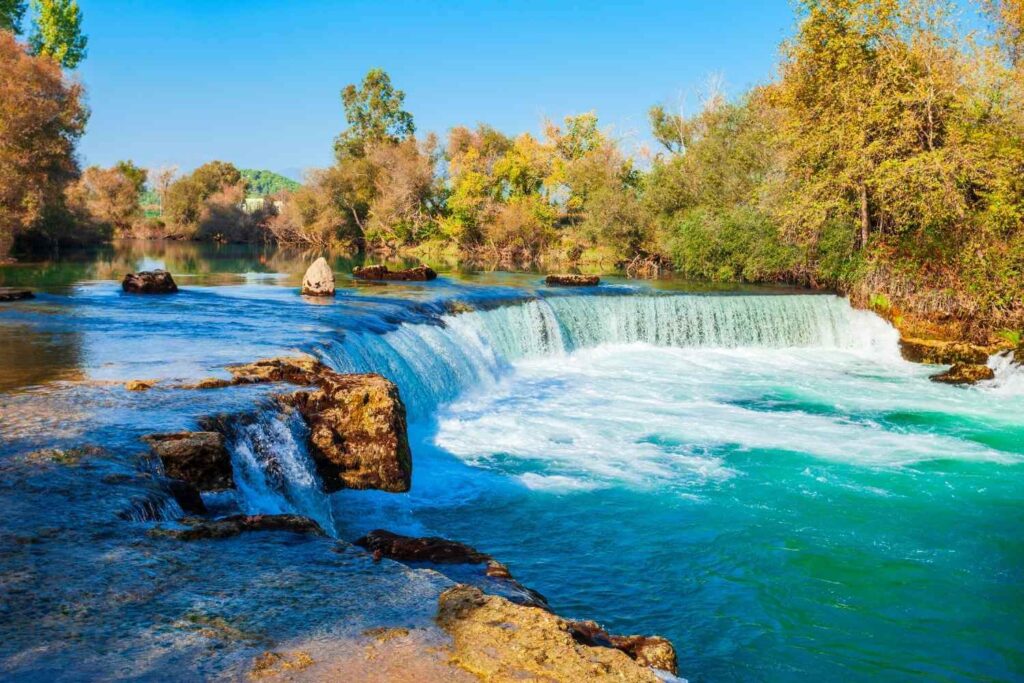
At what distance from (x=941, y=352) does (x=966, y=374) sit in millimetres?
2363

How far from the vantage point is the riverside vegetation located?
63.4 ft

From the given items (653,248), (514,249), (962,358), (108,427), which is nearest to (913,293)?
(962,358)

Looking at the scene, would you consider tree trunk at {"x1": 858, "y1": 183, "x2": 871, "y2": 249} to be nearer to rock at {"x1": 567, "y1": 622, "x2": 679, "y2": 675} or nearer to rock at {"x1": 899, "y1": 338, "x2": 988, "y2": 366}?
rock at {"x1": 899, "y1": 338, "x2": 988, "y2": 366}

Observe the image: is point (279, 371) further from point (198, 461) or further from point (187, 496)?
point (187, 496)

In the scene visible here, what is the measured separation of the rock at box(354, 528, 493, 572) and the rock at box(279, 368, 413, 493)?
2.45m

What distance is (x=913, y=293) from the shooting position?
66.1ft

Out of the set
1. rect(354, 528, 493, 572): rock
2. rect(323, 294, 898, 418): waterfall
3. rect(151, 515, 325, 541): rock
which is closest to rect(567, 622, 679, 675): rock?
rect(354, 528, 493, 572): rock

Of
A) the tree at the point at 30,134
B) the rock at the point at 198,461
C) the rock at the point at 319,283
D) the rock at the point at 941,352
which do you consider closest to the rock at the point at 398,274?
the rock at the point at 319,283

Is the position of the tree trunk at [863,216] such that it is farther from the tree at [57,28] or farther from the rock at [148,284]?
the tree at [57,28]

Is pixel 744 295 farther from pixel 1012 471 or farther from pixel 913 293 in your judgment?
pixel 1012 471

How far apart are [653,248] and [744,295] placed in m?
13.2

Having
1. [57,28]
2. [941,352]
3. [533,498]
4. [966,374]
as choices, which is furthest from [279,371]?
[57,28]

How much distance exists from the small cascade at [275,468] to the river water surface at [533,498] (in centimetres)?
3

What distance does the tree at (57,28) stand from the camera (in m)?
45.8
